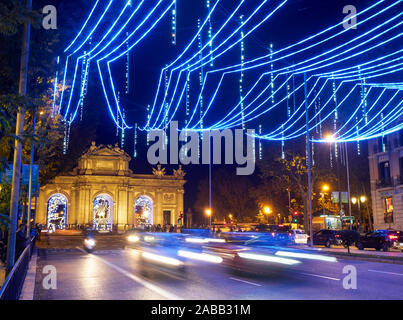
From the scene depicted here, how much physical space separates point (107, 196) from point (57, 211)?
8.91 meters

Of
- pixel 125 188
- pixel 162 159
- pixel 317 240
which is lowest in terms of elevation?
pixel 317 240

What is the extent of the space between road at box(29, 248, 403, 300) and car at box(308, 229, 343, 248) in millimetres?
15554

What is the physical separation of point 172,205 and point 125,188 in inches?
394

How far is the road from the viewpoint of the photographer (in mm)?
10570

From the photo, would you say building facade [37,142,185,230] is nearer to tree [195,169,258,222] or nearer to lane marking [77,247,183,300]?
tree [195,169,258,222]

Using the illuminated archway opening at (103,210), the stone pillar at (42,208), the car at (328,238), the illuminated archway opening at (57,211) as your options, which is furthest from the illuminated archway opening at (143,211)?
the car at (328,238)

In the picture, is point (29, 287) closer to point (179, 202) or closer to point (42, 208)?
point (42, 208)

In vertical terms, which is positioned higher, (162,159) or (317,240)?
(162,159)

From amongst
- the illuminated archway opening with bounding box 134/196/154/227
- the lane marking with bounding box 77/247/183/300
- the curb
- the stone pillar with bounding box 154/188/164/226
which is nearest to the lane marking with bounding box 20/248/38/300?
the lane marking with bounding box 77/247/183/300

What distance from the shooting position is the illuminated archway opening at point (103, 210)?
74.4 metres
